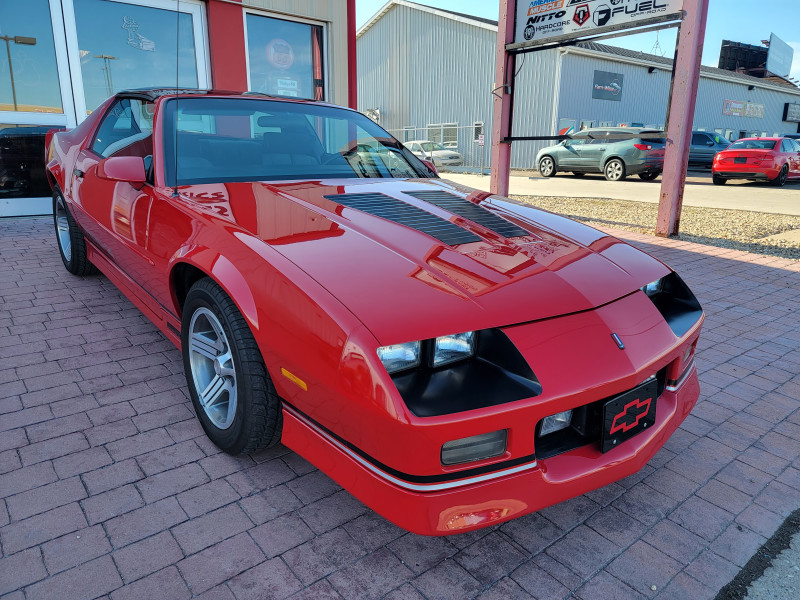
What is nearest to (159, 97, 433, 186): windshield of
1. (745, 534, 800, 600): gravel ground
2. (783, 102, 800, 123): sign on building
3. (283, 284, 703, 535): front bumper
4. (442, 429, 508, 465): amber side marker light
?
(283, 284, 703, 535): front bumper

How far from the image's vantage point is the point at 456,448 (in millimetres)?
1447

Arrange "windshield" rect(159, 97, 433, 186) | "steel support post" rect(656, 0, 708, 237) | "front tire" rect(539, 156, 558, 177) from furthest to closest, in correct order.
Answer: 1. "front tire" rect(539, 156, 558, 177)
2. "steel support post" rect(656, 0, 708, 237)
3. "windshield" rect(159, 97, 433, 186)

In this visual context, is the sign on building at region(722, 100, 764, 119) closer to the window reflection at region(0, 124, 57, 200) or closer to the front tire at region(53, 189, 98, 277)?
the window reflection at region(0, 124, 57, 200)

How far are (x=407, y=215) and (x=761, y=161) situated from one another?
15234 millimetres

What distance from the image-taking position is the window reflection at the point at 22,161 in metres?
6.59

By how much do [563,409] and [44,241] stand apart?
240 inches

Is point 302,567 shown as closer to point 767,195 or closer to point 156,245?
point 156,245

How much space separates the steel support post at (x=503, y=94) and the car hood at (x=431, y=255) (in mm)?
5543

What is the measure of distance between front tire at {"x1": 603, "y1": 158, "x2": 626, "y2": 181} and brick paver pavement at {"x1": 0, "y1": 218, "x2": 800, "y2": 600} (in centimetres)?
1390

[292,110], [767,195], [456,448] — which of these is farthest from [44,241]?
[767,195]

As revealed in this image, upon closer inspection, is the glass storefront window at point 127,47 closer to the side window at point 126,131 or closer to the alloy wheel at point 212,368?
the side window at point 126,131

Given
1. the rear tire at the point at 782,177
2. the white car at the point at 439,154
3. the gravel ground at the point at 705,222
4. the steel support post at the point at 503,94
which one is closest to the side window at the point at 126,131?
the steel support post at the point at 503,94

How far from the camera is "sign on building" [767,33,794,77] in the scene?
39438 millimetres

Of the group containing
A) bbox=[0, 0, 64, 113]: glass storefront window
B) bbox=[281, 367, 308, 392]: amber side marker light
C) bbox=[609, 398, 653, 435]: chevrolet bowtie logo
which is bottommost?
bbox=[609, 398, 653, 435]: chevrolet bowtie logo
